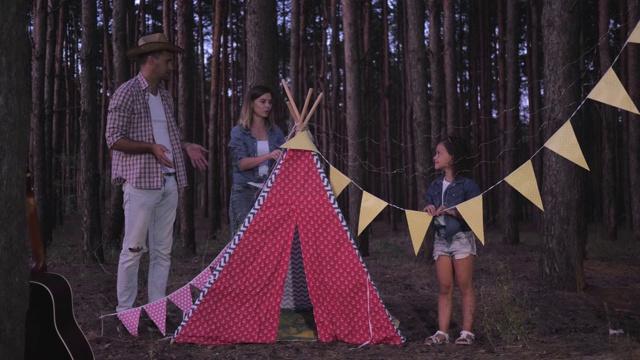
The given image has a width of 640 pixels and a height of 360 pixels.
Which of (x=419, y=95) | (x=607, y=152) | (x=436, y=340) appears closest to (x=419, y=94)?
(x=419, y=95)

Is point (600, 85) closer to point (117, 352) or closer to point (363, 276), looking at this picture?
point (363, 276)

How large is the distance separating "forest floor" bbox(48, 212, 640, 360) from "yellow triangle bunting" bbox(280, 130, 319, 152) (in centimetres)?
157

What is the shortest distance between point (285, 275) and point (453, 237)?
137 centimetres

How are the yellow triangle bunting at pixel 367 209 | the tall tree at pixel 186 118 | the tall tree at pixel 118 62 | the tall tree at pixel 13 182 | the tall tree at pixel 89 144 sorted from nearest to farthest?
the tall tree at pixel 13 182, the yellow triangle bunting at pixel 367 209, the tall tree at pixel 89 144, the tall tree at pixel 118 62, the tall tree at pixel 186 118

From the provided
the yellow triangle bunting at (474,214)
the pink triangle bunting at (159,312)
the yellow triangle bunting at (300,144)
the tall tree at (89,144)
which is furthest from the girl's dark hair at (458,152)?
the tall tree at (89,144)

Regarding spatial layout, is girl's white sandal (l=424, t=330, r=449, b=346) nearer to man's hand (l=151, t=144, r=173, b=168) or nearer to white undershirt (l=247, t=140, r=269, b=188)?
white undershirt (l=247, t=140, r=269, b=188)

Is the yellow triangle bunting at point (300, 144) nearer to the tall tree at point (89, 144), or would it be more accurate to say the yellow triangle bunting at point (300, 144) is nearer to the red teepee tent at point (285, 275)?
the red teepee tent at point (285, 275)

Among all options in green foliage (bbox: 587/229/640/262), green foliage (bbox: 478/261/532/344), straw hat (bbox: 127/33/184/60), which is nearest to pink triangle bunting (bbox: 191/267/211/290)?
straw hat (bbox: 127/33/184/60)

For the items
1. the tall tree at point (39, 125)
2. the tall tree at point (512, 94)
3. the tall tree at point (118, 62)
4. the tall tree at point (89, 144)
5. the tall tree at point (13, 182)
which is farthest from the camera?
the tall tree at point (512, 94)

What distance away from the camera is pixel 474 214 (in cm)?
489

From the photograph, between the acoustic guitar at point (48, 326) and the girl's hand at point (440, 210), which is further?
the girl's hand at point (440, 210)

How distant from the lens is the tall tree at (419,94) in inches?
382

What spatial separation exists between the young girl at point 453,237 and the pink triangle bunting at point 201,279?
6.17 ft

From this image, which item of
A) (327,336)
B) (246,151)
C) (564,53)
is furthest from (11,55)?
(564,53)
